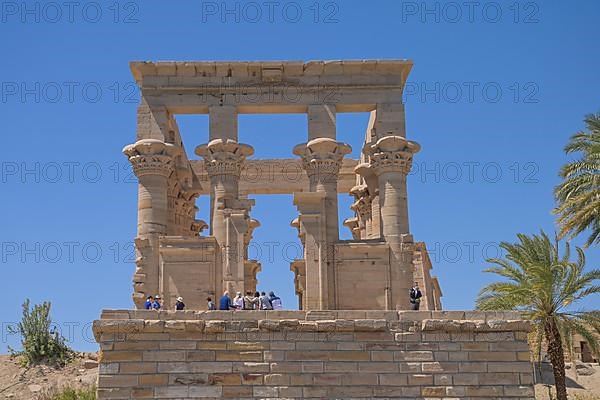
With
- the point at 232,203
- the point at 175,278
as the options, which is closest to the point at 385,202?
the point at 232,203

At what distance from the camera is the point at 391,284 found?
26.2 metres

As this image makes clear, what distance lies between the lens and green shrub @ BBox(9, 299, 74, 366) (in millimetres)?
34156

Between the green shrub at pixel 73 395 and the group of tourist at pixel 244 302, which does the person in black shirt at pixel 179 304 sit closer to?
Answer: the group of tourist at pixel 244 302

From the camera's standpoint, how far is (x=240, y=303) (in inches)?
953

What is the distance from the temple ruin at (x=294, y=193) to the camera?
2627 centimetres

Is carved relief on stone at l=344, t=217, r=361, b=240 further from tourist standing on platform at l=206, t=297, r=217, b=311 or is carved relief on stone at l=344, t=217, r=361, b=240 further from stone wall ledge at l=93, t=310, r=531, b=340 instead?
stone wall ledge at l=93, t=310, r=531, b=340

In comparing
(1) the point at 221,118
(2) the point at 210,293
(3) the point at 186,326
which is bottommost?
(3) the point at 186,326

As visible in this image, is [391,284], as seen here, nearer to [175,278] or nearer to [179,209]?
[175,278]

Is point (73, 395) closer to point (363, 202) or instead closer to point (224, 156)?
point (224, 156)

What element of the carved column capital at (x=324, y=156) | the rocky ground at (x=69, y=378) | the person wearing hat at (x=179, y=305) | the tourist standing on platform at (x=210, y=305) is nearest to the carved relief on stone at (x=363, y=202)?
the carved column capital at (x=324, y=156)

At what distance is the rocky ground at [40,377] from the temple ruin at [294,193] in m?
7.11

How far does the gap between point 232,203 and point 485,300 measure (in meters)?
9.26

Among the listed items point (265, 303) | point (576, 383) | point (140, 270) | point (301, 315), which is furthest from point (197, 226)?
point (576, 383)

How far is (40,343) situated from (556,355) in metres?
18.9
